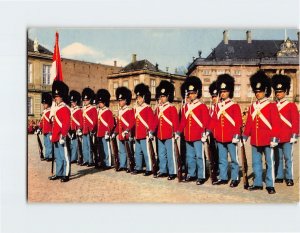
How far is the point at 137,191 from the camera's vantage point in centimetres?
643

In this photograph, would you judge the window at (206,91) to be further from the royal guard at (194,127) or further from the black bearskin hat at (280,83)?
the black bearskin hat at (280,83)

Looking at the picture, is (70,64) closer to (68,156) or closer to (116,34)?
(116,34)

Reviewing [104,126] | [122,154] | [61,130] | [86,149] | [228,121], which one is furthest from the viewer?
[86,149]

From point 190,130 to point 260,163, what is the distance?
3.41ft

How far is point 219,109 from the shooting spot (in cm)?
637

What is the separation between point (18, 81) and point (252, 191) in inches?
141

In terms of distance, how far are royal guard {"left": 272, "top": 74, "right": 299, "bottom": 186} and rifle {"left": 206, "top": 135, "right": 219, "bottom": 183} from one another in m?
0.85

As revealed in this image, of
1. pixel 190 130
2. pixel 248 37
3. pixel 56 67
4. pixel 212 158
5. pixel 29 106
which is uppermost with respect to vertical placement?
pixel 248 37

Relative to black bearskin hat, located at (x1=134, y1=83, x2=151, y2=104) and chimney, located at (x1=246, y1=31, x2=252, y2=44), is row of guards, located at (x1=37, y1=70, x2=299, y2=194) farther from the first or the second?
chimney, located at (x1=246, y1=31, x2=252, y2=44)

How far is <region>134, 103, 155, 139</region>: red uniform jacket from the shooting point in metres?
6.74

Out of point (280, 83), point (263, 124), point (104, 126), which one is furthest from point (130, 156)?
point (280, 83)

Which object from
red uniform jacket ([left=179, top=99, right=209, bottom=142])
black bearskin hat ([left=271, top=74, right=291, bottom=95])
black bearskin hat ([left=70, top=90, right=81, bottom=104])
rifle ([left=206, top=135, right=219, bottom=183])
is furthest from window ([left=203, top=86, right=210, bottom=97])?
black bearskin hat ([left=70, top=90, right=81, bottom=104])

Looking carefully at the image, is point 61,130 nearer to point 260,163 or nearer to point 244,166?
point 244,166
